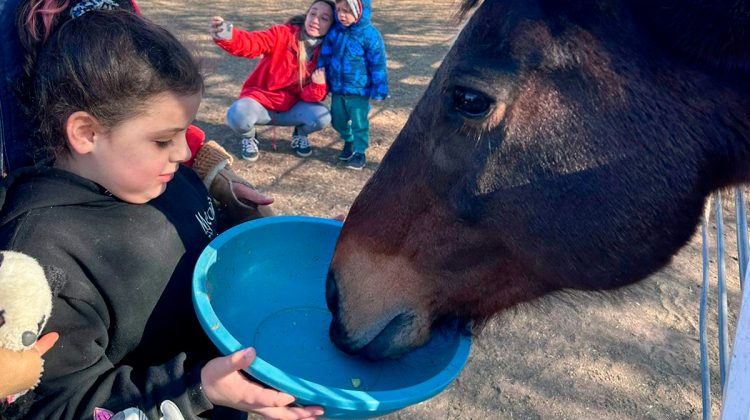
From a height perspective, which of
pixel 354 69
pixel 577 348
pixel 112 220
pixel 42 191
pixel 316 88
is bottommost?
pixel 577 348

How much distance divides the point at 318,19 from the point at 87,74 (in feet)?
11.6

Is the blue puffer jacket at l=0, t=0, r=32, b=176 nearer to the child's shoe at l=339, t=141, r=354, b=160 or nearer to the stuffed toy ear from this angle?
the stuffed toy ear

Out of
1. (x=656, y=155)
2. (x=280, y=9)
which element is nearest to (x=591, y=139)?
(x=656, y=155)

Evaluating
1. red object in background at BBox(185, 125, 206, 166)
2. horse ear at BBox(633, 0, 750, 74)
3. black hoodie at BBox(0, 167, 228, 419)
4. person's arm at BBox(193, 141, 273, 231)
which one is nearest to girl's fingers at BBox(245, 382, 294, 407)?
black hoodie at BBox(0, 167, 228, 419)

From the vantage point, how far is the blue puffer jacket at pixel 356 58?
4809 mm

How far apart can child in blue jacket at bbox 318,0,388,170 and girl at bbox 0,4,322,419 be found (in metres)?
3.11

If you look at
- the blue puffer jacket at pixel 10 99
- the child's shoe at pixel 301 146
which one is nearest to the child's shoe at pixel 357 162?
the child's shoe at pixel 301 146

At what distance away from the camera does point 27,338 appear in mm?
1297

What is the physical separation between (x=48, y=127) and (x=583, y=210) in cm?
152

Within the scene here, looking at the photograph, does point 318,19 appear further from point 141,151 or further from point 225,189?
point 141,151

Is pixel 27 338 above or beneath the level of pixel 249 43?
above

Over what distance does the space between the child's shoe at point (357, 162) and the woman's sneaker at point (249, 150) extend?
82 centimetres

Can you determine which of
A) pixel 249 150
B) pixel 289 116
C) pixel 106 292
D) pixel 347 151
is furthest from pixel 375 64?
pixel 106 292

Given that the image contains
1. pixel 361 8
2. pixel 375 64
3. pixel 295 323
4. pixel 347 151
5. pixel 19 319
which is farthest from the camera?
pixel 347 151
